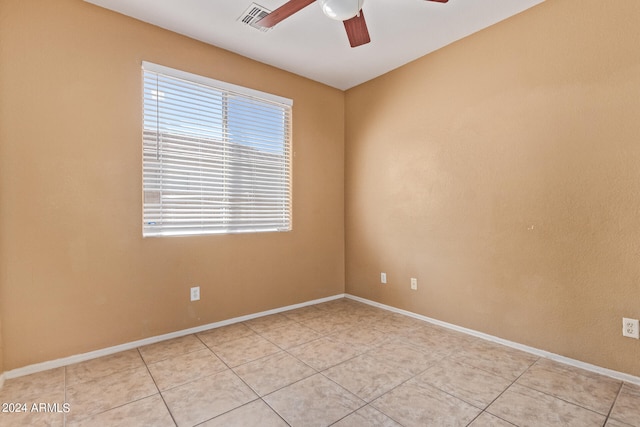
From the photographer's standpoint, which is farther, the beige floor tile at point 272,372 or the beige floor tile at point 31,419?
the beige floor tile at point 272,372

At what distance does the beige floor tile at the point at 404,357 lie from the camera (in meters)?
2.18

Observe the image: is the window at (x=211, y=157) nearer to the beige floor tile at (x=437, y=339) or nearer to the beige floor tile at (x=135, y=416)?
the beige floor tile at (x=135, y=416)

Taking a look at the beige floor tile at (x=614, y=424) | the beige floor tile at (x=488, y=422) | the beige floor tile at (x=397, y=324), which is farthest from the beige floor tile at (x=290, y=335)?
the beige floor tile at (x=614, y=424)

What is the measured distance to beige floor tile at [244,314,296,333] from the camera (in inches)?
115

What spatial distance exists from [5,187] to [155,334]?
58.1 inches

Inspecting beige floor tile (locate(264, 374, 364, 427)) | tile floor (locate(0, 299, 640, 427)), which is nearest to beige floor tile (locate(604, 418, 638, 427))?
tile floor (locate(0, 299, 640, 427))

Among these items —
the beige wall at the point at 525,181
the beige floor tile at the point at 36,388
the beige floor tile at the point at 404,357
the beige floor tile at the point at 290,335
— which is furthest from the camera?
the beige floor tile at the point at 290,335

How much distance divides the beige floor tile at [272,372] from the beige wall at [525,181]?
1527 millimetres

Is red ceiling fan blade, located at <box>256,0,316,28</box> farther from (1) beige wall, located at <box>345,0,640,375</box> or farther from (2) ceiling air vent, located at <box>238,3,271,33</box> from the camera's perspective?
(1) beige wall, located at <box>345,0,640,375</box>

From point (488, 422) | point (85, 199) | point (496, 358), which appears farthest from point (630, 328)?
point (85, 199)

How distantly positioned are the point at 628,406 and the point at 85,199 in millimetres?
3695

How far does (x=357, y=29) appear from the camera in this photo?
6.49ft

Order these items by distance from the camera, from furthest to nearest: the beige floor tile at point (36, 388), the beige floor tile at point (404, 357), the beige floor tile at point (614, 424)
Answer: the beige floor tile at point (404, 357)
the beige floor tile at point (36, 388)
the beige floor tile at point (614, 424)

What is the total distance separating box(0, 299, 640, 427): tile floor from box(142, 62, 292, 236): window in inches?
42.1
